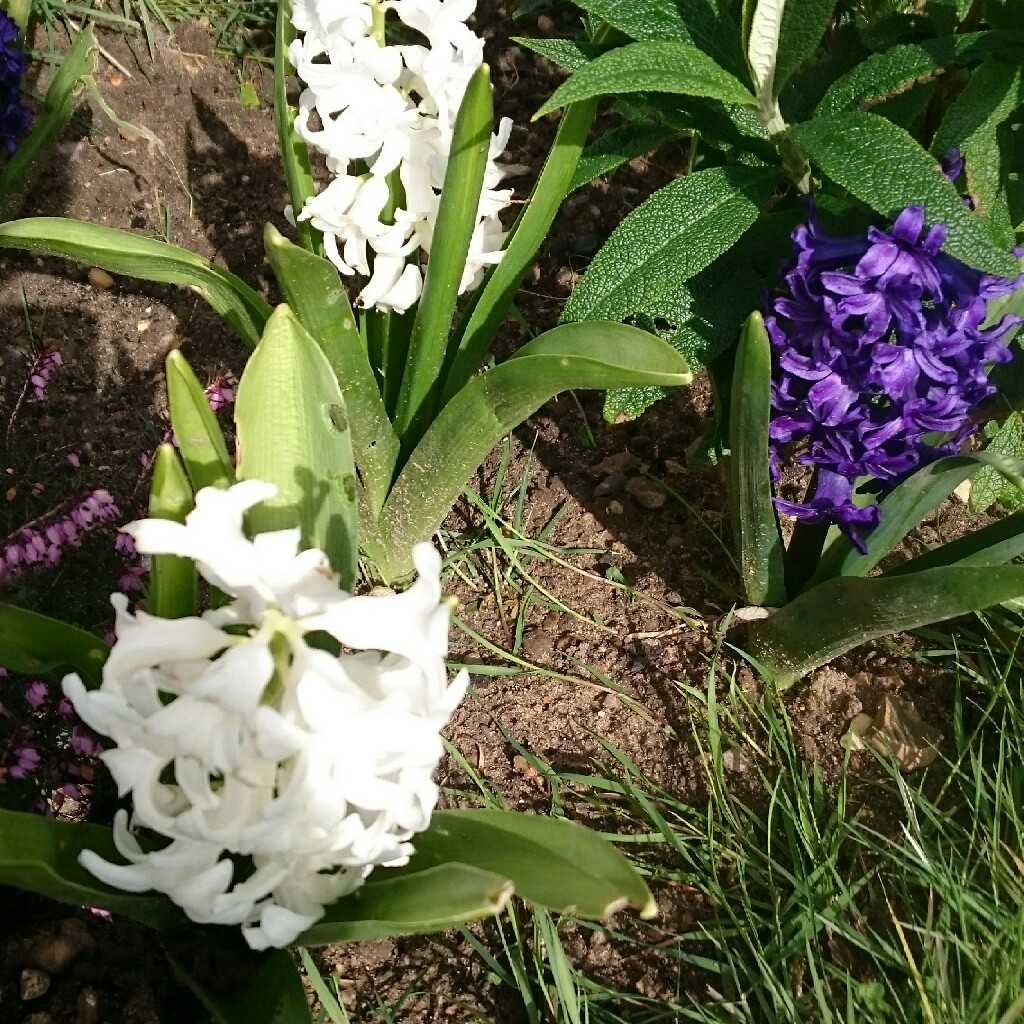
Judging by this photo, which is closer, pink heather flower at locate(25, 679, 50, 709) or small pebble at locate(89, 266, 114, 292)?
pink heather flower at locate(25, 679, 50, 709)

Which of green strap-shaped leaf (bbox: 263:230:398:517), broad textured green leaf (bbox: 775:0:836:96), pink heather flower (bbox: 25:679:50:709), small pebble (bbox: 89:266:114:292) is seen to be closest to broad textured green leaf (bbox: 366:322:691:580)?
green strap-shaped leaf (bbox: 263:230:398:517)

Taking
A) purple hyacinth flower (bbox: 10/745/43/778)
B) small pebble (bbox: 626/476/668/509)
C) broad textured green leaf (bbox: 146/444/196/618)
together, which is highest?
broad textured green leaf (bbox: 146/444/196/618)

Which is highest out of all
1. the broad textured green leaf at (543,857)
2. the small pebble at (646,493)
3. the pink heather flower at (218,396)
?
the pink heather flower at (218,396)

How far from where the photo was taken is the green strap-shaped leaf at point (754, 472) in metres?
0.95

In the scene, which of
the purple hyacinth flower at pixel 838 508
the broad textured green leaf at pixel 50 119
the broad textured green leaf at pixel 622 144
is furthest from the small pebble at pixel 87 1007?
the broad textured green leaf at pixel 50 119

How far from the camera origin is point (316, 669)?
621mm

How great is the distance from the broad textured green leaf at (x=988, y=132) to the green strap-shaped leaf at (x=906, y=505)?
267mm

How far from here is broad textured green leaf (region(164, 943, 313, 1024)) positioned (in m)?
0.81

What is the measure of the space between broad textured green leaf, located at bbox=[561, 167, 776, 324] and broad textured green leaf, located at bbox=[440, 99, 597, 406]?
11 centimetres

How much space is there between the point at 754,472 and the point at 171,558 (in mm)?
659

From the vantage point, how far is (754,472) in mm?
1088

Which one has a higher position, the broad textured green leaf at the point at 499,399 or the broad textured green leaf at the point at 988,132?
the broad textured green leaf at the point at 988,132

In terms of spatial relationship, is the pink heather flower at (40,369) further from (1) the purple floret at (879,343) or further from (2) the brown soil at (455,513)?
(1) the purple floret at (879,343)

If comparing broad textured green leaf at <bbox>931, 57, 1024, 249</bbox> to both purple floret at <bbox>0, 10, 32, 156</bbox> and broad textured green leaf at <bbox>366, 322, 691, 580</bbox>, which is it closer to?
broad textured green leaf at <bbox>366, 322, 691, 580</bbox>
